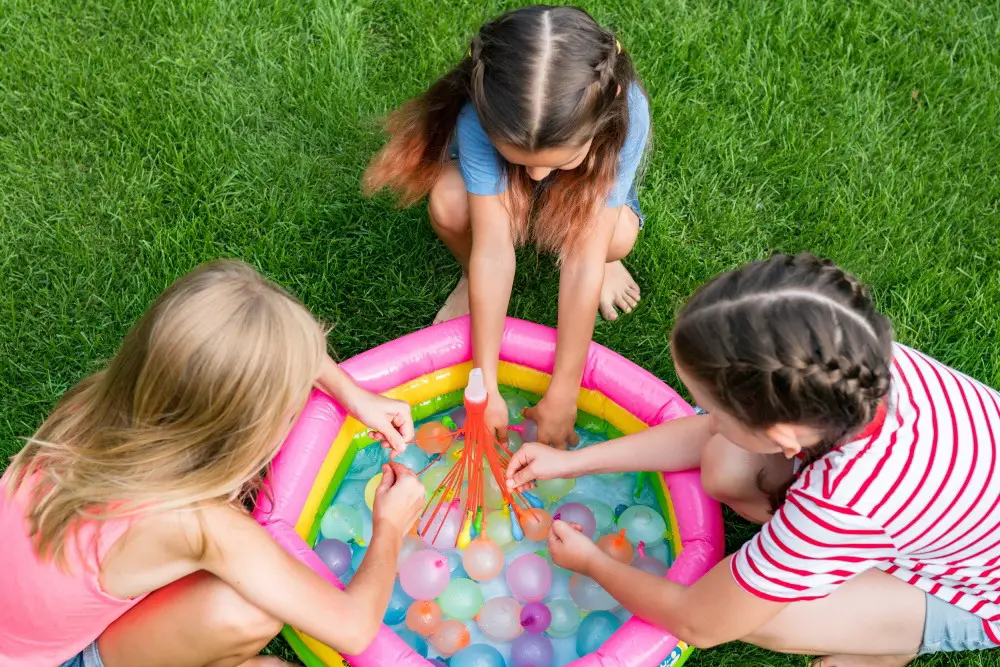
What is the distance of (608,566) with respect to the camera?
5.57 feet

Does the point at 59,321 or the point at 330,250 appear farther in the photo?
the point at 330,250

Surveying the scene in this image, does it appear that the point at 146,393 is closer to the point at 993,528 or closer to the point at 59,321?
the point at 59,321

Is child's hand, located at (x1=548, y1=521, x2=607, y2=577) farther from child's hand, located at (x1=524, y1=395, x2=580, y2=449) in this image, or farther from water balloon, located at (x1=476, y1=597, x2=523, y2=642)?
child's hand, located at (x1=524, y1=395, x2=580, y2=449)

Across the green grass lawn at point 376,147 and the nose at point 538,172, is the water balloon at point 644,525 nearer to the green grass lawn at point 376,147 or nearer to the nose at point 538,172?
the green grass lawn at point 376,147

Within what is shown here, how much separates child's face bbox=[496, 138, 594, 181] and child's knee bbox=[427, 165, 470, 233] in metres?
0.28

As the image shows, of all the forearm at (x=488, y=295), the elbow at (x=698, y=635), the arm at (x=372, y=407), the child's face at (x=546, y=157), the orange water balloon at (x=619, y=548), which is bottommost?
the orange water balloon at (x=619, y=548)

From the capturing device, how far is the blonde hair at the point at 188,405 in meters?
1.33

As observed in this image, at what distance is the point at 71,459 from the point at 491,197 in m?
0.94

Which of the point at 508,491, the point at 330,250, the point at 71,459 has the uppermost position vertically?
the point at 71,459

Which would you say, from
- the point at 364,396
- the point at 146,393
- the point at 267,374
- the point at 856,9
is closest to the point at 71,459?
the point at 146,393

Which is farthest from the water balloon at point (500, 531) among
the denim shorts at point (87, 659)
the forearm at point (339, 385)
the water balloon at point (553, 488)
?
the denim shorts at point (87, 659)

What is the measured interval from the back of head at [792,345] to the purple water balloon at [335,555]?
0.92 m

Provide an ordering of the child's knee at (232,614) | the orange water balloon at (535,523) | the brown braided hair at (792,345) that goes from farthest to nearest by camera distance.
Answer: the orange water balloon at (535,523), the child's knee at (232,614), the brown braided hair at (792,345)

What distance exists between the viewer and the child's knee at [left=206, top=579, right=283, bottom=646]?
4.85ft
